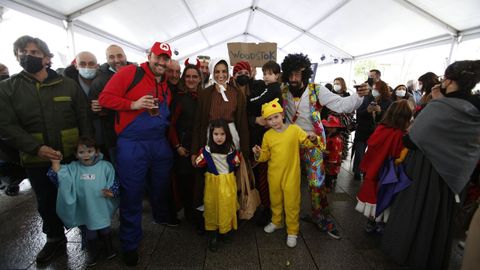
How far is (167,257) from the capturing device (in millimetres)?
2260

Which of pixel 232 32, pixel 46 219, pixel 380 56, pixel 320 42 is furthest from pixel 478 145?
pixel 232 32

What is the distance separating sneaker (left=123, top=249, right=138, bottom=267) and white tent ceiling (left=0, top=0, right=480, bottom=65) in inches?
175

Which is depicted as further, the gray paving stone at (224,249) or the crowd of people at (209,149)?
the gray paving stone at (224,249)

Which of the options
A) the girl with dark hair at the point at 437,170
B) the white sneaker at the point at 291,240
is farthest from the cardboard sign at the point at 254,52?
the white sneaker at the point at 291,240

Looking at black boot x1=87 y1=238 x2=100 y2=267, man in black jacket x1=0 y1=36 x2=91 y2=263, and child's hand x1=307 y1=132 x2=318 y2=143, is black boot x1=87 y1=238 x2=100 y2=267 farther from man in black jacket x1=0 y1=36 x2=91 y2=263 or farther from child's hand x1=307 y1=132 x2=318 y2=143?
child's hand x1=307 y1=132 x2=318 y2=143

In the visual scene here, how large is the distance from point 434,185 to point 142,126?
258 centimetres

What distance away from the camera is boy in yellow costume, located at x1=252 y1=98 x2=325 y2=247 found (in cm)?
228

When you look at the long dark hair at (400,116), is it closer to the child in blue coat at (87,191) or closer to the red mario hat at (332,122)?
the red mario hat at (332,122)

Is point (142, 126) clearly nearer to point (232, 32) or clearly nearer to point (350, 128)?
point (350, 128)

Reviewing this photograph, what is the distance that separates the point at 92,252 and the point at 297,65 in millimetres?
2749

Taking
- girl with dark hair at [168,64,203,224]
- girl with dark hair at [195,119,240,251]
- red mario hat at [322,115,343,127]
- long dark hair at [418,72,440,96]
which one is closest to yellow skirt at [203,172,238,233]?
girl with dark hair at [195,119,240,251]

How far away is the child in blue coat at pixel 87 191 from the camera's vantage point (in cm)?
197

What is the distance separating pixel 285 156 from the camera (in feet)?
7.57

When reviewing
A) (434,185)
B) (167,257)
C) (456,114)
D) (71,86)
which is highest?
(71,86)
